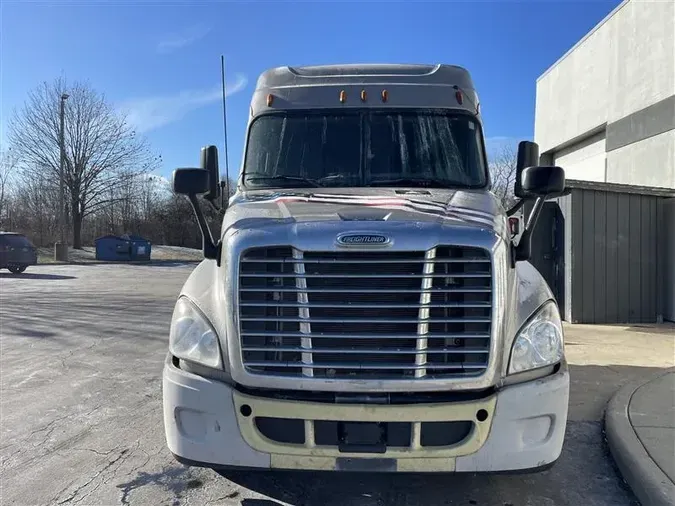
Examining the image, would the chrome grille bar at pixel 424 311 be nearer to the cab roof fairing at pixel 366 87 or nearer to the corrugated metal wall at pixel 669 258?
the cab roof fairing at pixel 366 87

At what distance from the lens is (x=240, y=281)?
2766 mm

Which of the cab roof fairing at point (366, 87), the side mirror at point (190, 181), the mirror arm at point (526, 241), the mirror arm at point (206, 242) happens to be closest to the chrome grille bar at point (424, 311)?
the mirror arm at point (526, 241)

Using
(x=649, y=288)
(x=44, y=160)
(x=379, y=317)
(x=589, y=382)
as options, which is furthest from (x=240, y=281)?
(x=44, y=160)

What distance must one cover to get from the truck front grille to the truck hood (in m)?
0.26

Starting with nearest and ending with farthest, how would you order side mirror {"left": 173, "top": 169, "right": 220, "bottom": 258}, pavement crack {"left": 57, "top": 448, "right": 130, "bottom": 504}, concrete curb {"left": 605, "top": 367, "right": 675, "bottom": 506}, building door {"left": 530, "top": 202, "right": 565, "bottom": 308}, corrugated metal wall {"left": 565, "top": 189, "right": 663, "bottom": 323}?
1. concrete curb {"left": 605, "top": 367, "right": 675, "bottom": 506}
2. pavement crack {"left": 57, "top": 448, "right": 130, "bottom": 504}
3. side mirror {"left": 173, "top": 169, "right": 220, "bottom": 258}
4. corrugated metal wall {"left": 565, "top": 189, "right": 663, "bottom": 323}
5. building door {"left": 530, "top": 202, "right": 565, "bottom": 308}

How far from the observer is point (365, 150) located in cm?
423

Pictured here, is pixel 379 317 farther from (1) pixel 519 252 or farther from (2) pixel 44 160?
(2) pixel 44 160

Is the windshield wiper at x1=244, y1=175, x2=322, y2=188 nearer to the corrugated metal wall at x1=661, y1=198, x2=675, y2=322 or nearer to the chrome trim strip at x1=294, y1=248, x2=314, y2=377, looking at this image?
the chrome trim strip at x1=294, y1=248, x2=314, y2=377

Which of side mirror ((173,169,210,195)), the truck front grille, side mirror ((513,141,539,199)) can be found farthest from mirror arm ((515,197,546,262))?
side mirror ((173,169,210,195))

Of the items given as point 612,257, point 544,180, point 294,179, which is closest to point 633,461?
point 544,180

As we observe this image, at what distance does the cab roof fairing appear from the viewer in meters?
4.48

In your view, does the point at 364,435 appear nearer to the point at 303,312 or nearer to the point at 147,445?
the point at 303,312

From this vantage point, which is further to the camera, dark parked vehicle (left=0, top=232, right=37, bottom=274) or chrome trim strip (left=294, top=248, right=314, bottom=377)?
dark parked vehicle (left=0, top=232, right=37, bottom=274)

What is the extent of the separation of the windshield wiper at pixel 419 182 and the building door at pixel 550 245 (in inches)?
248
